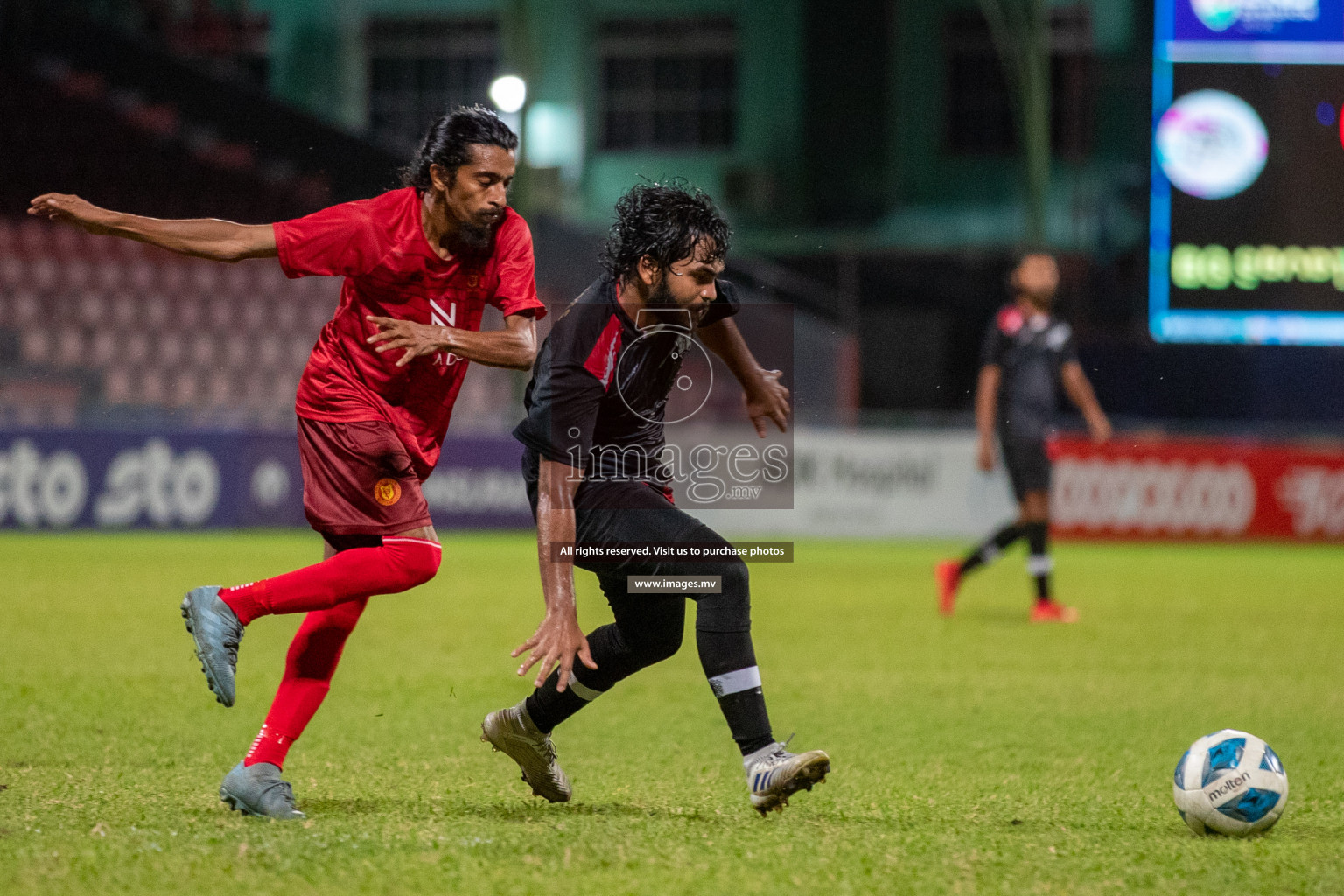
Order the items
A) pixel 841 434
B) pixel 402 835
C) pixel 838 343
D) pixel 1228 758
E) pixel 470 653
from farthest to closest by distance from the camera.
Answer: pixel 838 343, pixel 841 434, pixel 470 653, pixel 1228 758, pixel 402 835

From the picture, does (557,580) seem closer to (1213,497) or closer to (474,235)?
(474,235)

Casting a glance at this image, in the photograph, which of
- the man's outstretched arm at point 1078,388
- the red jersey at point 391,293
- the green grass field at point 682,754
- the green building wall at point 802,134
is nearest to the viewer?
the green grass field at point 682,754

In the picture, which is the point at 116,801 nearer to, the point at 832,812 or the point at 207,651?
the point at 207,651

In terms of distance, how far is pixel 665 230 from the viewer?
4102mm

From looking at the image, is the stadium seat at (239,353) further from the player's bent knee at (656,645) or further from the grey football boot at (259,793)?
the player's bent knee at (656,645)

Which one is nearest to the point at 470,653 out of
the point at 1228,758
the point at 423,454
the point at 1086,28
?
the point at 423,454

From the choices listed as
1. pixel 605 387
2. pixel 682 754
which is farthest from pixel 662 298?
pixel 682 754

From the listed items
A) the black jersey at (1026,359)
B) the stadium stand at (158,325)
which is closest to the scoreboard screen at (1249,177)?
the black jersey at (1026,359)

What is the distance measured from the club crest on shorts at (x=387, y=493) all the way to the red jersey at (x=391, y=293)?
15 cm

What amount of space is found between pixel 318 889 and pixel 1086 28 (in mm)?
28156

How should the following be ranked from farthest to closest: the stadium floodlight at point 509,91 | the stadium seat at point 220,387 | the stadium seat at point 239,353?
the stadium seat at point 239,353, the stadium seat at point 220,387, the stadium floodlight at point 509,91

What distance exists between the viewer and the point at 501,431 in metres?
16.8

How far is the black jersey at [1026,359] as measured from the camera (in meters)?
10.0

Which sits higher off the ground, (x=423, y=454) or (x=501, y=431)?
(x=423, y=454)
